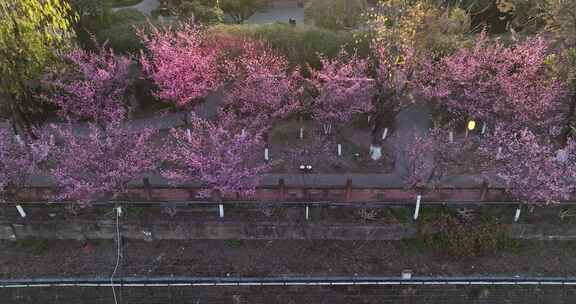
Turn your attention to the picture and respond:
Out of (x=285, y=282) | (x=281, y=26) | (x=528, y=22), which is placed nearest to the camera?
(x=285, y=282)

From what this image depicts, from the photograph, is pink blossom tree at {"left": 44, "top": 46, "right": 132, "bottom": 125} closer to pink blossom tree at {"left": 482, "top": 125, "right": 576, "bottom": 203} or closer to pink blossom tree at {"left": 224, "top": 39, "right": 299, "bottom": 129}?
pink blossom tree at {"left": 224, "top": 39, "right": 299, "bottom": 129}

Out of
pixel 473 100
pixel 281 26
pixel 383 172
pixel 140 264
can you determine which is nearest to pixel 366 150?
pixel 383 172

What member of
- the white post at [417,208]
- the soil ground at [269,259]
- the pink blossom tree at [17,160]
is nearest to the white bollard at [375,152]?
the white post at [417,208]

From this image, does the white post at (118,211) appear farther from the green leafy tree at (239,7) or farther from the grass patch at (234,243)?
the green leafy tree at (239,7)

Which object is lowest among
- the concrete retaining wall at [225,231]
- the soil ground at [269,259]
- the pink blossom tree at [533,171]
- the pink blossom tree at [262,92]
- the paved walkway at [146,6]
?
the soil ground at [269,259]

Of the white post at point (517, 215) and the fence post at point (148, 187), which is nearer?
the white post at point (517, 215)

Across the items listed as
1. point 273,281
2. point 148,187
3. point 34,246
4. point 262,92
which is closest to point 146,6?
point 262,92

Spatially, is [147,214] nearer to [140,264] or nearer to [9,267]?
[140,264]

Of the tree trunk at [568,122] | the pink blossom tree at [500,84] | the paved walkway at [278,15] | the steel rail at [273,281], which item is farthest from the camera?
the paved walkway at [278,15]
